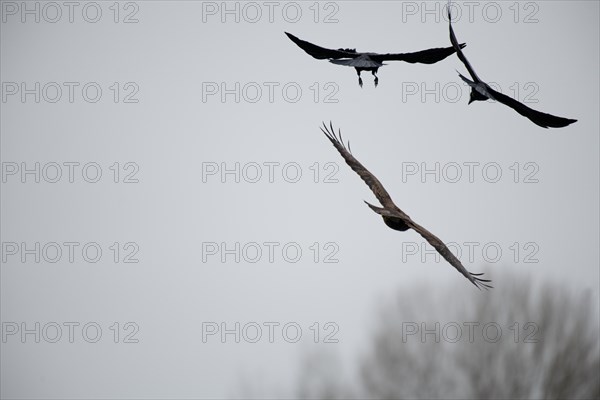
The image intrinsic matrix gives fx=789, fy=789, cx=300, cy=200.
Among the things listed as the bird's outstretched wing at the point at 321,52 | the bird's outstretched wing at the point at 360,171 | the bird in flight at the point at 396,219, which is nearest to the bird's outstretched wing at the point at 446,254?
the bird in flight at the point at 396,219

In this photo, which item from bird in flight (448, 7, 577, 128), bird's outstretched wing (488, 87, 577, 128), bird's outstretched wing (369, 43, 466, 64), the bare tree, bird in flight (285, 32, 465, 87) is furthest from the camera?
the bare tree

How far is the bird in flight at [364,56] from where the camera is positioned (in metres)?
6.42

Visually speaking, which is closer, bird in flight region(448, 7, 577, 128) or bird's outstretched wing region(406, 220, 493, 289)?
bird's outstretched wing region(406, 220, 493, 289)

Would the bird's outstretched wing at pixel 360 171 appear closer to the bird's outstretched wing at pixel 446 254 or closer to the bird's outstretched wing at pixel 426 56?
the bird's outstretched wing at pixel 446 254

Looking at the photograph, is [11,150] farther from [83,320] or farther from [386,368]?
[386,368]

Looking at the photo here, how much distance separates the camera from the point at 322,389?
2341cm

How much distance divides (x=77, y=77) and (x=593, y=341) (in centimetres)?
18972

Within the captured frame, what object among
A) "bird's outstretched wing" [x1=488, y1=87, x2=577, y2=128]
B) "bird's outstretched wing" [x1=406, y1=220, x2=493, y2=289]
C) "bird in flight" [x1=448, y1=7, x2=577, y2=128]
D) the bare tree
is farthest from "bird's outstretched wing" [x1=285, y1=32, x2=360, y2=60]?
the bare tree

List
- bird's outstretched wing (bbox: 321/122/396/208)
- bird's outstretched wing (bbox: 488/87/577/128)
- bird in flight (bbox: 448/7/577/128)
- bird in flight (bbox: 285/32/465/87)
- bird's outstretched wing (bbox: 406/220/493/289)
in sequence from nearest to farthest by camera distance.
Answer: bird's outstretched wing (bbox: 406/220/493/289)
bird in flight (bbox: 448/7/577/128)
bird's outstretched wing (bbox: 488/87/577/128)
bird in flight (bbox: 285/32/465/87)
bird's outstretched wing (bbox: 321/122/396/208)

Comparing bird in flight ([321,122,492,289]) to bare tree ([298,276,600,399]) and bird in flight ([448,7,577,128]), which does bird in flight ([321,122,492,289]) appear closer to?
bird in flight ([448,7,577,128])

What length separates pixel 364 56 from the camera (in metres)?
6.58

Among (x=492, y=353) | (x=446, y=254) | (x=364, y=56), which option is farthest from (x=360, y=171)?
(x=492, y=353)

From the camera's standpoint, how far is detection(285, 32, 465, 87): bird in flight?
6.42 meters

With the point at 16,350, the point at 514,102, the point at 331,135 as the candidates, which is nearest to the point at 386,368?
the point at 331,135
